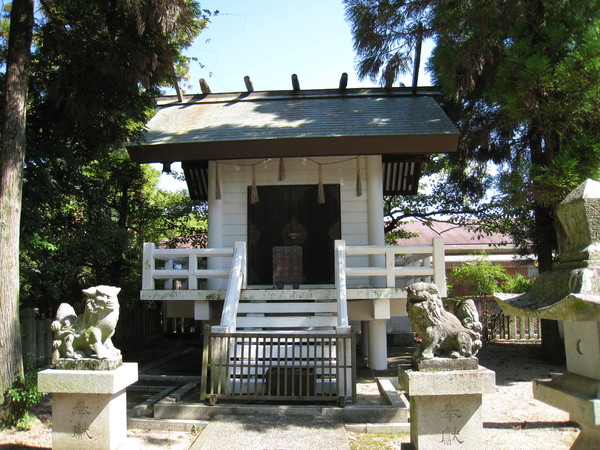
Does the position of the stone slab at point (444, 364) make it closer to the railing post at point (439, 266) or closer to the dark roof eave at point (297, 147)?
the railing post at point (439, 266)

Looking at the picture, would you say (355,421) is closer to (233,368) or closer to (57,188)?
(233,368)

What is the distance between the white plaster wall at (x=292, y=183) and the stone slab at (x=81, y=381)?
21.1 feet

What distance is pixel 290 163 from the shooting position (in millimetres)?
11602

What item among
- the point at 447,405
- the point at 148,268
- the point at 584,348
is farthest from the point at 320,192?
the point at 584,348

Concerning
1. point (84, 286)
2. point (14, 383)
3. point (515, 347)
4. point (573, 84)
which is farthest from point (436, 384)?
point (84, 286)

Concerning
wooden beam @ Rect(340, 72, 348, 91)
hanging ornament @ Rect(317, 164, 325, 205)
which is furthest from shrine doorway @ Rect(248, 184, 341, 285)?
wooden beam @ Rect(340, 72, 348, 91)

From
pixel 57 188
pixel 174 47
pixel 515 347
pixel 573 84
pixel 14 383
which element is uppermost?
pixel 174 47

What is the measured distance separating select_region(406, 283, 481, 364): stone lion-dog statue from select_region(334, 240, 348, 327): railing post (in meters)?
2.79

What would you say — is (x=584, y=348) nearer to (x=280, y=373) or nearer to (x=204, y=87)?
(x=280, y=373)

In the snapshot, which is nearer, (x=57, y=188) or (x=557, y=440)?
(x=557, y=440)

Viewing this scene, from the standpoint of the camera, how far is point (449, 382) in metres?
4.53

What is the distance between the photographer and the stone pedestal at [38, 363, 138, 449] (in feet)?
16.3

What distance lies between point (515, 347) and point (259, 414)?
9.26 meters

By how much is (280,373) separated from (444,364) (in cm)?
313
